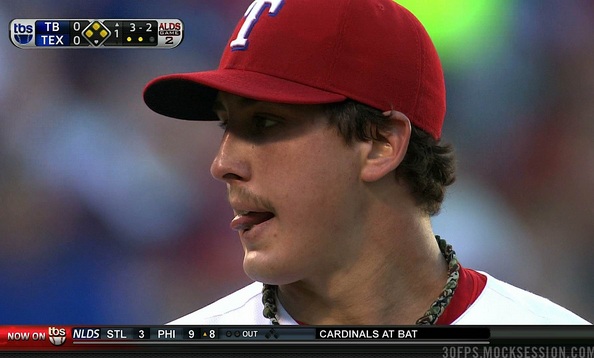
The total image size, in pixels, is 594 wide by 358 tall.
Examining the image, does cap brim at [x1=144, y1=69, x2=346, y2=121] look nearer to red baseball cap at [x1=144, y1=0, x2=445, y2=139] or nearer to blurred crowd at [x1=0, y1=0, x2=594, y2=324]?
red baseball cap at [x1=144, y1=0, x2=445, y2=139]

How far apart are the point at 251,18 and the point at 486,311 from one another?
63cm

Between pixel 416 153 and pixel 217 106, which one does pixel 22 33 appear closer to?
pixel 217 106

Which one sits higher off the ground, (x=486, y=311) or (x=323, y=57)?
(x=323, y=57)

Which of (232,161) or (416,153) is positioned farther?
(416,153)

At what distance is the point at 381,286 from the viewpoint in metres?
1.63

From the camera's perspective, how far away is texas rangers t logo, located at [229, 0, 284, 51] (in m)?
1.55

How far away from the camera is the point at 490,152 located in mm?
1871

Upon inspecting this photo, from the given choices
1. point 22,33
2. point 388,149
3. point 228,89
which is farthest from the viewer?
point 22,33

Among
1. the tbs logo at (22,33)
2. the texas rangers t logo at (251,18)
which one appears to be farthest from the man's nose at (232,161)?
the tbs logo at (22,33)

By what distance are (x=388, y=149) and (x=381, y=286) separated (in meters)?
0.23

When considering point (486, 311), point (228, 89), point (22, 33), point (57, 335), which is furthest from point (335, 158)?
point (22, 33)

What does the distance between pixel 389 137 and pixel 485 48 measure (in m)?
0.38

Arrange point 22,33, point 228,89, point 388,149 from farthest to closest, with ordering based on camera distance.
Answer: point 22,33 → point 388,149 → point 228,89
